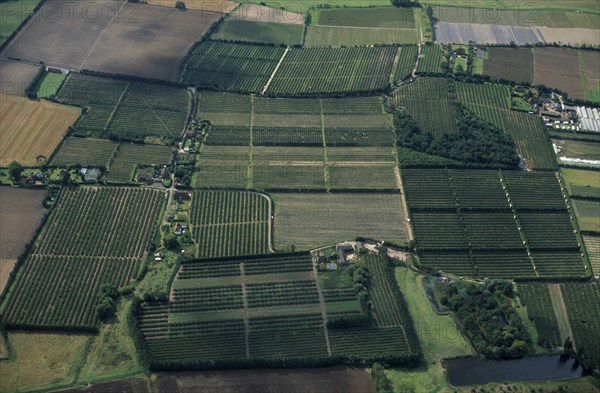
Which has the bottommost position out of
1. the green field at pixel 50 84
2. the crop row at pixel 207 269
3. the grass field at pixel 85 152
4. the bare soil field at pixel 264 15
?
the crop row at pixel 207 269

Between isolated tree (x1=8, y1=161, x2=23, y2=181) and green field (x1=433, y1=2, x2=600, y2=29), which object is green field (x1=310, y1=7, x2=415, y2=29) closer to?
green field (x1=433, y1=2, x2=600, y2=29)

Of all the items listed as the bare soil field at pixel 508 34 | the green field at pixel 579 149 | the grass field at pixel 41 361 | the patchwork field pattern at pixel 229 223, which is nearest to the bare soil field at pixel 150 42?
the patchwork field pattern at pixel 229 223

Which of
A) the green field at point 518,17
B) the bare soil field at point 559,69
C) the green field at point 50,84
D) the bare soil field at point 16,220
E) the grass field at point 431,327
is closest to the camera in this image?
the grass field at point 431,327

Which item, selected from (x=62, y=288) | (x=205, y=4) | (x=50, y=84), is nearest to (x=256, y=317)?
(x=62, y=288)

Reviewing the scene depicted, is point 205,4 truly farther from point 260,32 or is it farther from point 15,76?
point 15,76

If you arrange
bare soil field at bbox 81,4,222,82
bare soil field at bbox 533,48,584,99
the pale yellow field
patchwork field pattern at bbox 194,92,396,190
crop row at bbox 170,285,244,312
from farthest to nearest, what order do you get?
the pale yellow field < bare soil field at bbox 533,48,584,99 < bare soil field at bbox 81,4,222,82 < patchwork field pattern at bbox 194,92,396,190 < crop row at bbox 170,285,244,312

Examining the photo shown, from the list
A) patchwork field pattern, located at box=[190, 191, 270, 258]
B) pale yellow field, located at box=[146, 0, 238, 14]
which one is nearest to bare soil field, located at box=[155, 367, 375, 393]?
patchwork field pattern, located at box=[190, 191, 270, 258]

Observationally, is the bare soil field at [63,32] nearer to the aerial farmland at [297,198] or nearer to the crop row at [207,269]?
the aerial farmland at [297,198]
